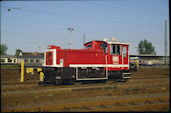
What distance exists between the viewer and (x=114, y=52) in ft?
41.9

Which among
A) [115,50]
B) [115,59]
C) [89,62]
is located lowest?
[89,62]

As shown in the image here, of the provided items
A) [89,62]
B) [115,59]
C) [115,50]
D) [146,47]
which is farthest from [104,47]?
[146,47]

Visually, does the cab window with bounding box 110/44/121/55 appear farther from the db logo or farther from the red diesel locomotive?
the db logo

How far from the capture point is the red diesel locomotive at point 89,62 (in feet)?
36.7

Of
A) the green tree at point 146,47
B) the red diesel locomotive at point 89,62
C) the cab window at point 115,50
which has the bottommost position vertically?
the red diesel locomotive at point 89,62

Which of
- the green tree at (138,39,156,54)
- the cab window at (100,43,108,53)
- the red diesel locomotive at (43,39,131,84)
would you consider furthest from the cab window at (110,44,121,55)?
the green tree at (138,39,156,54)

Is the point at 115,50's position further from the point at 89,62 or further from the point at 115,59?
the point at 89,62

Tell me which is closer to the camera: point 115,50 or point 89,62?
point 89,62

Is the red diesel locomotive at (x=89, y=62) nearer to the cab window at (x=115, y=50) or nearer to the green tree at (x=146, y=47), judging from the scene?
the cab window at (x=115, y=50)

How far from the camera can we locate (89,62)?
1212 centimetres

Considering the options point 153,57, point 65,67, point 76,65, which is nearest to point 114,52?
point 76,65

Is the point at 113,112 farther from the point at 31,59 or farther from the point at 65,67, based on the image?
the point at 31,59

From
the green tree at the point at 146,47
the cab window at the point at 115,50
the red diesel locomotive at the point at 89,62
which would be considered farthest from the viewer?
the green tree at the point at 146,47

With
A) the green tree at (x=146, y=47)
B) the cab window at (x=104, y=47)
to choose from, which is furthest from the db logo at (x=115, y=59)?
the green tree at (x=146, y=47)
